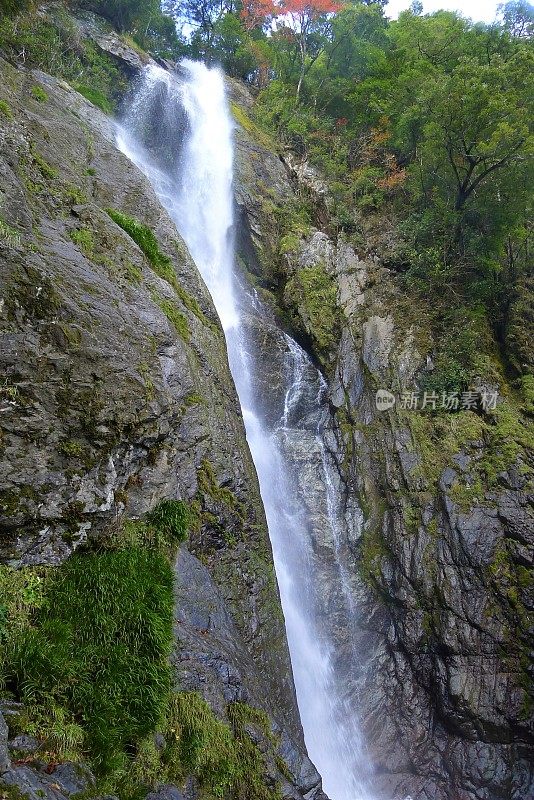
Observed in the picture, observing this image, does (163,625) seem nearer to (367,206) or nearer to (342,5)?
(367,206)

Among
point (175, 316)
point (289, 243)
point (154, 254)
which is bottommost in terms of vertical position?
point (175, 316)

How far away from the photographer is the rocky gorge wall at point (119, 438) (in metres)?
4.84

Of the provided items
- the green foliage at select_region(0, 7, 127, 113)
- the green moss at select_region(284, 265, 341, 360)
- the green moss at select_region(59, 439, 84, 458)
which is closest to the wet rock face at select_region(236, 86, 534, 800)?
the green moss at select_region(284, 265, 341, 360)

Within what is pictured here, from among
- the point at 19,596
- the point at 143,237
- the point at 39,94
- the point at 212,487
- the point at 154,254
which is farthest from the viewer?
the point at 39,94

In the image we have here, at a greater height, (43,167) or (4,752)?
(43,167)

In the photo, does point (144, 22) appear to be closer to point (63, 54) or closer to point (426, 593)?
point (63, 54)

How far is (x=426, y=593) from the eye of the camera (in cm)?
1079

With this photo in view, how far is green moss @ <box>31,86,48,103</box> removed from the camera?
10.5m

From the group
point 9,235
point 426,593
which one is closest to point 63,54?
point 9,235

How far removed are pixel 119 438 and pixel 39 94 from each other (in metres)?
9.09

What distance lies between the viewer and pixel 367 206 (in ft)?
58.3

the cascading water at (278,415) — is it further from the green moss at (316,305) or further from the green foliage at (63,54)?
the green foliage at (63,54)

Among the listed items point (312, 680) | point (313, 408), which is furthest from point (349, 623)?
point (313, 408)

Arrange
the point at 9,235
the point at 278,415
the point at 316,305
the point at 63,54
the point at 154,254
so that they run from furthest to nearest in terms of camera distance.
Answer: the point at 63,54 < the point at 316,305 < the point at 278,415 < the point at 154,254 < the point at 9,235
